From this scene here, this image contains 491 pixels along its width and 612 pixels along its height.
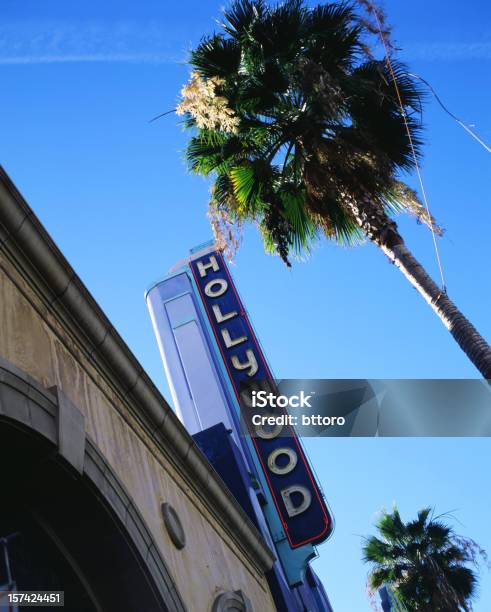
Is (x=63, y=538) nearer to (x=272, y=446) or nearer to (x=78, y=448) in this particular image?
(x=78, y=448)

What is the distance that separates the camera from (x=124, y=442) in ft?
23.7

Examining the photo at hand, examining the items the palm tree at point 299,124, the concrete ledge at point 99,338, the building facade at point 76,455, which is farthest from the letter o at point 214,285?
the building facade at point 76,455

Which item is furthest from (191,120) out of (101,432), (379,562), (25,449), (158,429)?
(379,562)

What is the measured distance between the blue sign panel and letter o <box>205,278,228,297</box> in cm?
3

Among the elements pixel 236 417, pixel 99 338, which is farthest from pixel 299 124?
pixel 236 417

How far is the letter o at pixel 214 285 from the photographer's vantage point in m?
21.2

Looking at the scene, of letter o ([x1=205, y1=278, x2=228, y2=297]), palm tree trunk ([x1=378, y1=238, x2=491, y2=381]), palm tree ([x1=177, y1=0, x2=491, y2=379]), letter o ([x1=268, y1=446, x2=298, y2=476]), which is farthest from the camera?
letter o ([x1=205, y1=278, x2=228, y2=297])

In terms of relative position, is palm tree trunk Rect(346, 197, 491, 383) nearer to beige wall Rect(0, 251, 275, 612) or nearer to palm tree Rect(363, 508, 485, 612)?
beige wall Rect(0, 251, 275, 612)

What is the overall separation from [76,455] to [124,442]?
5.36 ft

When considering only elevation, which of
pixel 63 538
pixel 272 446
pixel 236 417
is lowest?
pixel 63 538

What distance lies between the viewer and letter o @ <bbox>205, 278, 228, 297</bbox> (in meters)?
21.2

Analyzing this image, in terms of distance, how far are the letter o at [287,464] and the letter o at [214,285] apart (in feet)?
22.6

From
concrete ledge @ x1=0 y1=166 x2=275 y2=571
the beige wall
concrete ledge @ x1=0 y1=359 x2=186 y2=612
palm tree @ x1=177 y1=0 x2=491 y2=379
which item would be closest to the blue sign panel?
the beige wall

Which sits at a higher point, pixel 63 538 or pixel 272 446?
pixel 272 446
